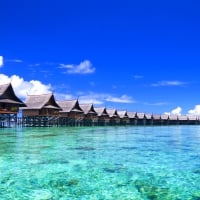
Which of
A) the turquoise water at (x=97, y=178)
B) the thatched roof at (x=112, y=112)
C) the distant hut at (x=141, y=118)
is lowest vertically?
the turquoise water at (x=97, y=178)

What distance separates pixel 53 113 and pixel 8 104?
9529mm

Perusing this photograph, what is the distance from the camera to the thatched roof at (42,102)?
3678cm

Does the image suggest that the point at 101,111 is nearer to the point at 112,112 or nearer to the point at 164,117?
the point at 112,112

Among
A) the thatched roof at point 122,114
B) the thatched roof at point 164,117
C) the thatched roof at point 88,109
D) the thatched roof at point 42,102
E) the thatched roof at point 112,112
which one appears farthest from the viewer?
the thatched roof at point 164,117

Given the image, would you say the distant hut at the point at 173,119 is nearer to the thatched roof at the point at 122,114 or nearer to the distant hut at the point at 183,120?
the distant hut at the point at 183,120

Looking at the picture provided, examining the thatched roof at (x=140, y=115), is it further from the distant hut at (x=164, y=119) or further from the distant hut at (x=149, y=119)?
the distant hut at (x=164, y=119)

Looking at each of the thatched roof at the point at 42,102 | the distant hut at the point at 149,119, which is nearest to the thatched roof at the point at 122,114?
the distant hut at the point at 149,119

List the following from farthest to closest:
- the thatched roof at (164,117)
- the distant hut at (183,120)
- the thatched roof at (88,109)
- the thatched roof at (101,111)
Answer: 1. the distant hut at (183,120)
2. the thatched roof at (164,117)
3. the thatched roof at (101,111)
4. the thatched roof at (88,109)

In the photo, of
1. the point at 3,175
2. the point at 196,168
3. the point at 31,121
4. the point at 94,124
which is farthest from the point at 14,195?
the point at 94,124

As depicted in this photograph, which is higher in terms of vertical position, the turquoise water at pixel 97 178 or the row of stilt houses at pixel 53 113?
the row of stilt houses at pixel 53 113

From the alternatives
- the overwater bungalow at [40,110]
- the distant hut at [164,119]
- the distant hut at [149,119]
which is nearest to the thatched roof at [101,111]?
the overwater bungalow at [40,110]

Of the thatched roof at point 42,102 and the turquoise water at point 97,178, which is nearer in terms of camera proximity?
the turquoise water at point 97,178

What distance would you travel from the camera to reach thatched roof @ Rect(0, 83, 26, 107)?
93.8 feet

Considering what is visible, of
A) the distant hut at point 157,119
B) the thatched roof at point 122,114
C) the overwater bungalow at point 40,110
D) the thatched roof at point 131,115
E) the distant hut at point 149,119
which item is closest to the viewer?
the overwater bungalow at point 40,110
